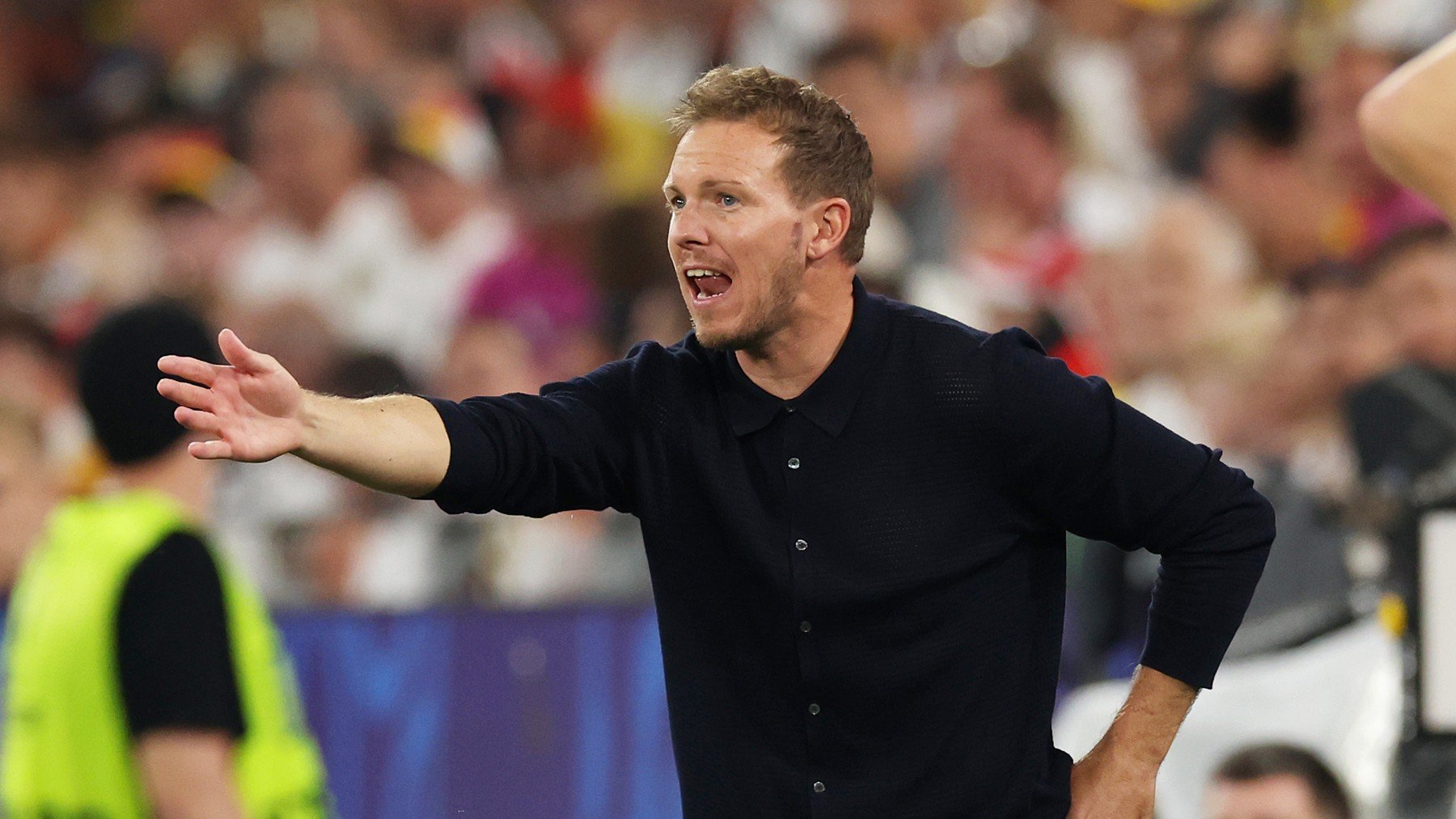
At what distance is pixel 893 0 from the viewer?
8664mm

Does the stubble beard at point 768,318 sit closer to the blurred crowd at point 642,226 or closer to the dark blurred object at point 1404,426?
the blurred crowd at point 642,226

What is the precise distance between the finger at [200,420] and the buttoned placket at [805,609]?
2.74 ft

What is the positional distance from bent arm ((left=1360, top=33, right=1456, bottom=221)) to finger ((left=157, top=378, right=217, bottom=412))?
1.49 m

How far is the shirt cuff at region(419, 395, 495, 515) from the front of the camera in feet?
9.00

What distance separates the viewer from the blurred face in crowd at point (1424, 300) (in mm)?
6141

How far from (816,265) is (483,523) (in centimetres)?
368

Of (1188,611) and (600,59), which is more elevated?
(600,59)

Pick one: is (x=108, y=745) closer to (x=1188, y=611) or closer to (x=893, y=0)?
(x=1188, y=611)

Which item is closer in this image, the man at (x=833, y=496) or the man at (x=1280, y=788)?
the man at (x=833, y=496)

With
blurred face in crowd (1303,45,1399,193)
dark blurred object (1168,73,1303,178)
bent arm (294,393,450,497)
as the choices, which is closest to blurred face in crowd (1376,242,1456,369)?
blurred face in crowd (1303,45,1399,193)

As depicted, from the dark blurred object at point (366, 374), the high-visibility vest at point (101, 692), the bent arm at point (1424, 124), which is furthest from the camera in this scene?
the dark blurred object at point (366, 374)

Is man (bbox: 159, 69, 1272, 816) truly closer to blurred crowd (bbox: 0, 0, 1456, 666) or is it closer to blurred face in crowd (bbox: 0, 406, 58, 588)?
blurred crowd (bbox: 0, 0, 1456, 666)

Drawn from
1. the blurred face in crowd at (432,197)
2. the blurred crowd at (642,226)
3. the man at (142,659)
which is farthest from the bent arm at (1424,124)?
the blurred face in crowd at (432,197)

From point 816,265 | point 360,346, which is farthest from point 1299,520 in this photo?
point 360,346
